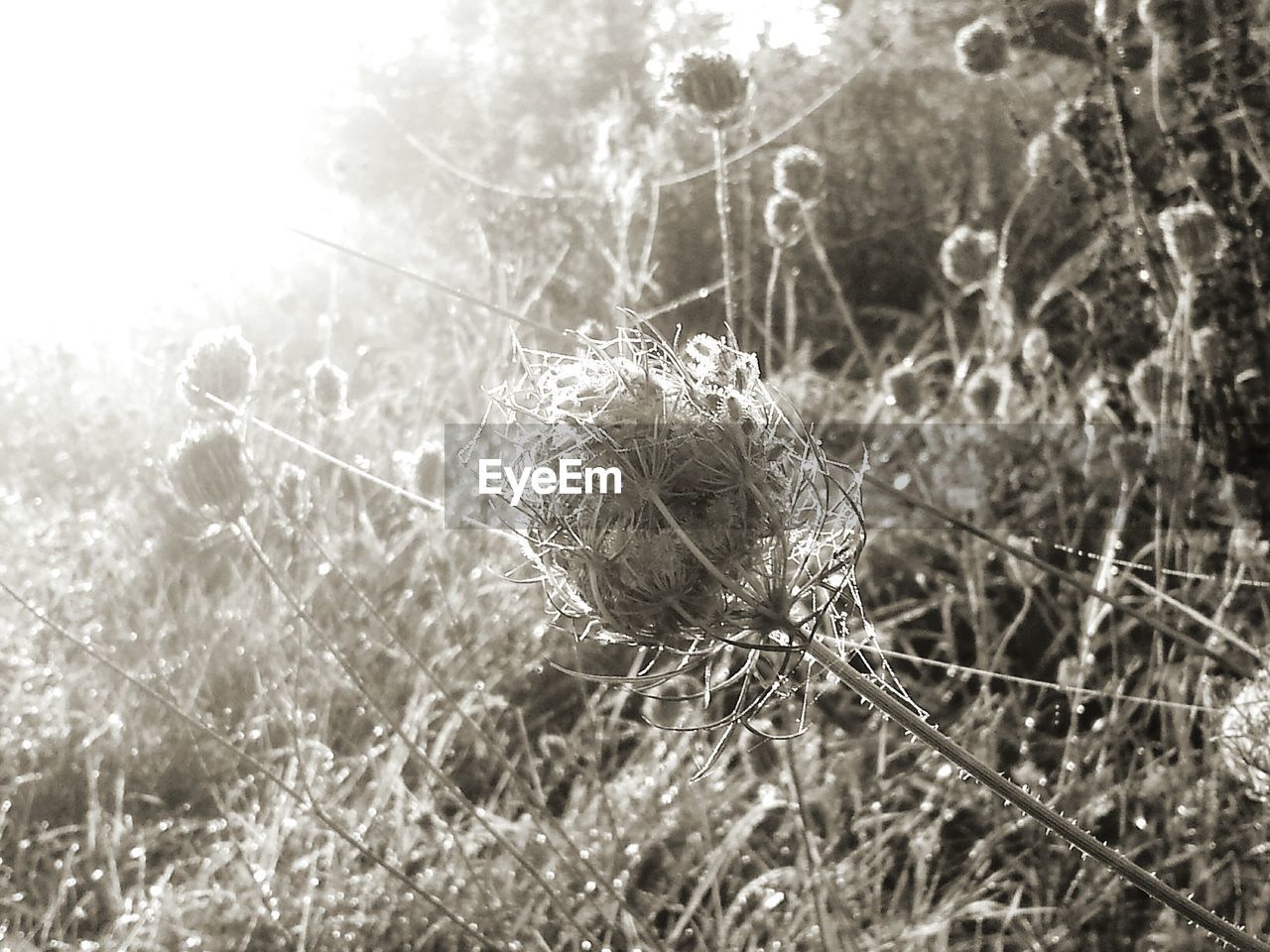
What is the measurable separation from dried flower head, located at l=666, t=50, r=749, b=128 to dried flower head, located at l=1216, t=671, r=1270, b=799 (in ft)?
1.98

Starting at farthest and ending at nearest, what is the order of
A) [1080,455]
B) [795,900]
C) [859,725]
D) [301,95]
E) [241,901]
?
[301,95] < [1080,455] < [859,725] < [241,901] < [795,900]

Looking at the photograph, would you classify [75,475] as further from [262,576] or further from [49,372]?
[262,576]

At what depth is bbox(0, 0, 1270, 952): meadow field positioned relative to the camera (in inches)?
22.5

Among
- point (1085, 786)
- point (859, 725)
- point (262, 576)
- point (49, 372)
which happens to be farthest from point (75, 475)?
point (1085, 786)

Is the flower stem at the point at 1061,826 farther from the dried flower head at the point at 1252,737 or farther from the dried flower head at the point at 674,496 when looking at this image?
the dried flower head at the point at 1252,737

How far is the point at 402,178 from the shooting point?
4418 mm

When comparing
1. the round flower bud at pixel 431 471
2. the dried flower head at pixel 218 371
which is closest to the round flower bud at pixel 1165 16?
the round flower bud at pixel 431 471

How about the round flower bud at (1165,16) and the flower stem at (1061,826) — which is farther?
the round flower bud at (1165,16)

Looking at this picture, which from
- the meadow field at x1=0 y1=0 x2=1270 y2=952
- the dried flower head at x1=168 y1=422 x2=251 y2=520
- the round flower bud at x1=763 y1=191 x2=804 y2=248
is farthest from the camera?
the round flower bud at x1=763 y1=191 x2=804 y2=248

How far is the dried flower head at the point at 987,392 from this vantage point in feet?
5.32

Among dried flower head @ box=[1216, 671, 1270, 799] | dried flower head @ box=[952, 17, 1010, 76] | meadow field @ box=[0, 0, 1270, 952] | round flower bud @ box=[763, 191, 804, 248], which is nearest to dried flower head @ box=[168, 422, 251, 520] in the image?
meadow field @ box=[0, 0, 1270, 952]

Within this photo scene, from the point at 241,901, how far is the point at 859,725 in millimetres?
854

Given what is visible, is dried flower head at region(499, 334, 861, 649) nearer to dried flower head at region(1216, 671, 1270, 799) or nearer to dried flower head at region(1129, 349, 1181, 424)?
dried flower head at region(1216, 671, 1270, 799)

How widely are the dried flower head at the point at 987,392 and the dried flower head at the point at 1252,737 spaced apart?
0.79m
